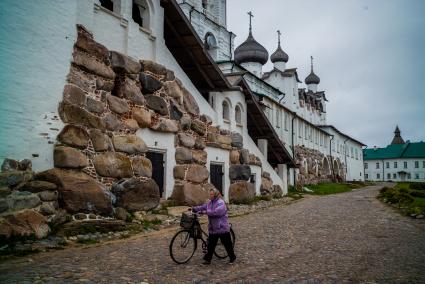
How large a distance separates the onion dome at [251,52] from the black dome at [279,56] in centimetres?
876

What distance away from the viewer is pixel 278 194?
23.4m

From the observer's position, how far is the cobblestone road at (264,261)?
6.57 meters

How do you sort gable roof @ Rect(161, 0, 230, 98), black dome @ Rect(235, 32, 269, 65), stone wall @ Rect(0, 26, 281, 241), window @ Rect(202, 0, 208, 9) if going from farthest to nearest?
black dome @ Rect(235, 32, 269, 65)
window @ Rect(202, 0, 208, 9)
gable roof @ Rect(161, 0, 230, 98)
stone wall @ Rect(0, 26, 281, 241)

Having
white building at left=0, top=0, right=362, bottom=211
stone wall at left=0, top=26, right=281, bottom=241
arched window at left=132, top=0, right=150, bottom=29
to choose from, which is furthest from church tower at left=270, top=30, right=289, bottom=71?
arched window at left=132, top=0, right=150, bottom=29

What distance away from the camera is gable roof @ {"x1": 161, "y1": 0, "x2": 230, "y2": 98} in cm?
1523

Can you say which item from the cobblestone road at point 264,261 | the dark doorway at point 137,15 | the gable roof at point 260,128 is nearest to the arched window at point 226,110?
the gable roof at point 260,128

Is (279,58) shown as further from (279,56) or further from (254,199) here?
(254,199)

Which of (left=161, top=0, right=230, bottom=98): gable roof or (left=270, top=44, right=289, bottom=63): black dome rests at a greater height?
(left=270, top=44, right=289, bottom=63): black dome

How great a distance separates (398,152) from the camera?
296 feet

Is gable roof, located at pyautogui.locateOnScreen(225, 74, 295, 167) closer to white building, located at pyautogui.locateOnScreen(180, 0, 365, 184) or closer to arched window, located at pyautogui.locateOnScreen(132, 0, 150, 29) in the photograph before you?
white building, located at pyautogui.locateOnScreen(180, 0, 365, 184)

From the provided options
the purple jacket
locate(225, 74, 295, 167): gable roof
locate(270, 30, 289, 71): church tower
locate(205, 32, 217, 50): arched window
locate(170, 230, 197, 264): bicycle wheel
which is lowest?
locate(170, 230, 197, 264): bicycle wheel

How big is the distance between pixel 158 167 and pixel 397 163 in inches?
3464

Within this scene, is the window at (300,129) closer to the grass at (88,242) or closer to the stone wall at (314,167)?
the stone wall at (314,167)

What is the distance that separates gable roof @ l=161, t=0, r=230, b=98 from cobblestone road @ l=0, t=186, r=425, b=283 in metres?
7.95
